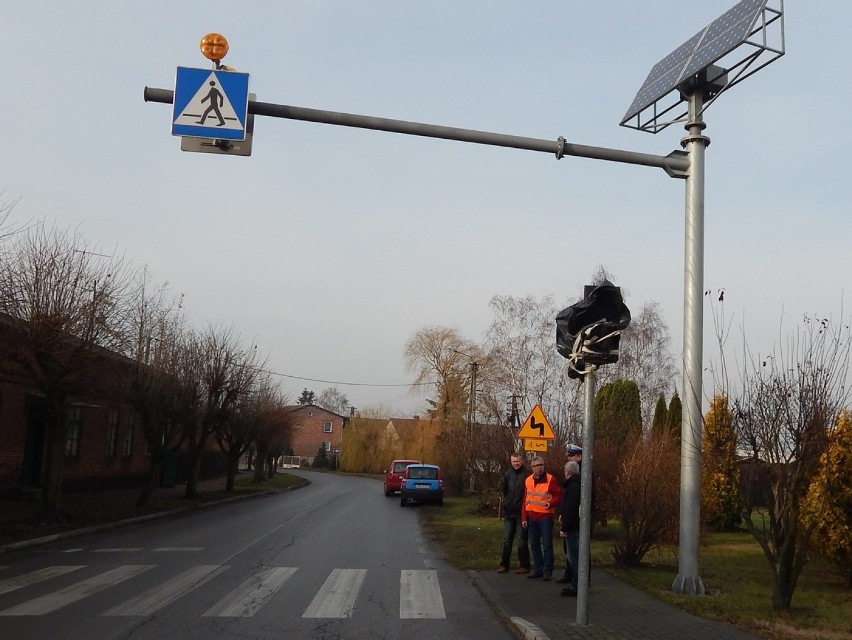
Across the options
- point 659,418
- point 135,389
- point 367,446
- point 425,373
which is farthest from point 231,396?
point 367,446

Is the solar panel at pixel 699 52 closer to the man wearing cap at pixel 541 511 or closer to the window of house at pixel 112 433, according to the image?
the man wearing cap at pixel 541 511

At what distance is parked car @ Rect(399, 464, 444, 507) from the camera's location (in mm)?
31547

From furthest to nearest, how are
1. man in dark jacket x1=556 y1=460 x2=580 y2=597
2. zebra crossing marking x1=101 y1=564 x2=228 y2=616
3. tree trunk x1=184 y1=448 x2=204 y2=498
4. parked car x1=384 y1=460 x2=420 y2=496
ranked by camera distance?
parked car x1=384 y1=460 x2=420 y2=496 → tree trunk x1=184 y1=448 x2=204 y2=498 → man in dark jacket x1=556 y1=460 x2=580 y2=597 → zebra crossing marking x1=101 y1=564 x2=228 y2=616

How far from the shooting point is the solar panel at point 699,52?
1041 centimetres

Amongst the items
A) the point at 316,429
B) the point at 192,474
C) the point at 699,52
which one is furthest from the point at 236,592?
the point at 316,429

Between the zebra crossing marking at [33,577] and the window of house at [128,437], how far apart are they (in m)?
23.9

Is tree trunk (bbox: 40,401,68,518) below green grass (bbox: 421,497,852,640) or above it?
above

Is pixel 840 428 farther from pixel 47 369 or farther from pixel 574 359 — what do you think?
pixel 47 369

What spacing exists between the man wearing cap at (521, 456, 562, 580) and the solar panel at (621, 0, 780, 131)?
5450 mm

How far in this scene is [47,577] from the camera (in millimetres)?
11531

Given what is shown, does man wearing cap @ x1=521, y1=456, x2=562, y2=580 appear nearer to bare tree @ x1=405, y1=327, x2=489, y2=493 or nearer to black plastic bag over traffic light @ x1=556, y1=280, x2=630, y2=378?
black plastic bag over traffic light @ x1=556, y1=280, x2=630, y2=378

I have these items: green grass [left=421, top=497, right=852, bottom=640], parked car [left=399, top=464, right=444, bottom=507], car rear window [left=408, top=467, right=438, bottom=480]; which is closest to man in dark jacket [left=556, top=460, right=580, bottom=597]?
green grass [left=421, top=497, right=852, bottom=640]

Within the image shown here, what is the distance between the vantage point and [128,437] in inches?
1422

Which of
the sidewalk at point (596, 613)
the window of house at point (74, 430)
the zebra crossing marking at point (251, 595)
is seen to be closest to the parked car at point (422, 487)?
the window of house at point (74, 430)
